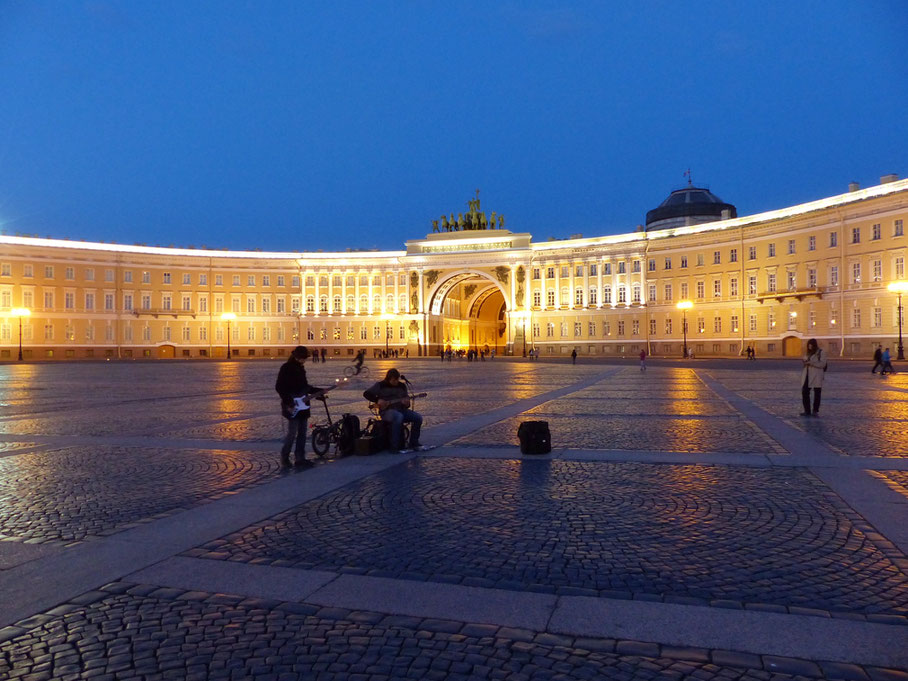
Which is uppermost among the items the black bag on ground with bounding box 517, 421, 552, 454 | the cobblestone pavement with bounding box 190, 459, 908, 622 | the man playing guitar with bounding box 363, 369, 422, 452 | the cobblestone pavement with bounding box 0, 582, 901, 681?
the man playing guitar with bounding box 363, 369, 422, 452

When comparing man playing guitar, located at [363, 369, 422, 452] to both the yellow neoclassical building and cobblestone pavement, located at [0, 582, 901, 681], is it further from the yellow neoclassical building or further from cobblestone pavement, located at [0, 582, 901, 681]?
the yellow neoclassical building

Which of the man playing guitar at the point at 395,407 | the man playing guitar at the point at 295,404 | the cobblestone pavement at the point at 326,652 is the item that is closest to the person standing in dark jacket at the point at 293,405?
the man playing guitar at the point at 295,404

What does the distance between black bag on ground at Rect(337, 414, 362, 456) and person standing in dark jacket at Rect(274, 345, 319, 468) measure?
717 mm

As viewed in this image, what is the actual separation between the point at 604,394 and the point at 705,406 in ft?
16.4

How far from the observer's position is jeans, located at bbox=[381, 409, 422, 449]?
1055cm

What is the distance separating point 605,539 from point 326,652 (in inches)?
114

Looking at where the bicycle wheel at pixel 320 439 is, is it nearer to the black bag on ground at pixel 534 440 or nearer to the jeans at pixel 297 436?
the jeans at pixel 297 436

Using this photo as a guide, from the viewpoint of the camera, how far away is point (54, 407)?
18.5m

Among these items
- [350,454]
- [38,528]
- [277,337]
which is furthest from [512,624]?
[277,337]

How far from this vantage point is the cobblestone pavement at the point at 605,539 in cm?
490

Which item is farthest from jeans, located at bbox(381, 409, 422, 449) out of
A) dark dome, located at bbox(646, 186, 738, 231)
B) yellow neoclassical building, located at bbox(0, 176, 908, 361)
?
dark dome, located at bbox(646, 186, 738, 231)

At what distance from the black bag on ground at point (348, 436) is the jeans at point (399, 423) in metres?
0.47

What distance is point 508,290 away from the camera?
91688 millimetres

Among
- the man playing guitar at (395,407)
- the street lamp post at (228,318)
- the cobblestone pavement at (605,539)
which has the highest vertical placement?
the street lamp post at (228,318)
